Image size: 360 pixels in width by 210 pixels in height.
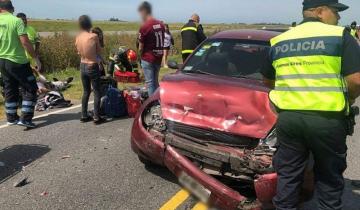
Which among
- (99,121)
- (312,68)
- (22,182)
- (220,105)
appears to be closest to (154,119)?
(220,105)

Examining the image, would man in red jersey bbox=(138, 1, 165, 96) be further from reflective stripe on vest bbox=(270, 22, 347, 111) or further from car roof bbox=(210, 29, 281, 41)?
reflective stripe on vest bbox=(270, 22, 347, 111)

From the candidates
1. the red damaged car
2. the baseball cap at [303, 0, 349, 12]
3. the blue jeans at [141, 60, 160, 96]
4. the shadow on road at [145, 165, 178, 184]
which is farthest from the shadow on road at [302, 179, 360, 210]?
the blue jeans at [141, 60, 160, 96]

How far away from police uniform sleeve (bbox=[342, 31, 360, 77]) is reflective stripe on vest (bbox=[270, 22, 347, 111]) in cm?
3

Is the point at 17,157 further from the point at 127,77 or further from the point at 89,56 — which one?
Result: the point at 127,77

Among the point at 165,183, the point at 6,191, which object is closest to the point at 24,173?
the point at 6,191

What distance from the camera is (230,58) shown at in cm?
628

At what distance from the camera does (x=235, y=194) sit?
13.4ft

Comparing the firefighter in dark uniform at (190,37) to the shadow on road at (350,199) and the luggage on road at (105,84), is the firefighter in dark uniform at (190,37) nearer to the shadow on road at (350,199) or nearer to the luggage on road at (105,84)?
the luggage on road at (105,84)

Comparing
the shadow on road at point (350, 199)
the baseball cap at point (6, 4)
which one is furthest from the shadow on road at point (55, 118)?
the shadow on road at point (350, 199)

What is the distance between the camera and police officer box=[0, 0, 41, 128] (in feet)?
24.0

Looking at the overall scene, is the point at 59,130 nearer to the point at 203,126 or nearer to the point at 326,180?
the point at 203,126

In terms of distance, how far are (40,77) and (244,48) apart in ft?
18.8

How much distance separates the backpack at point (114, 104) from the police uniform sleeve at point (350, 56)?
5.52m

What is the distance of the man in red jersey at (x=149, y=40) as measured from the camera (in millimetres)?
8078
